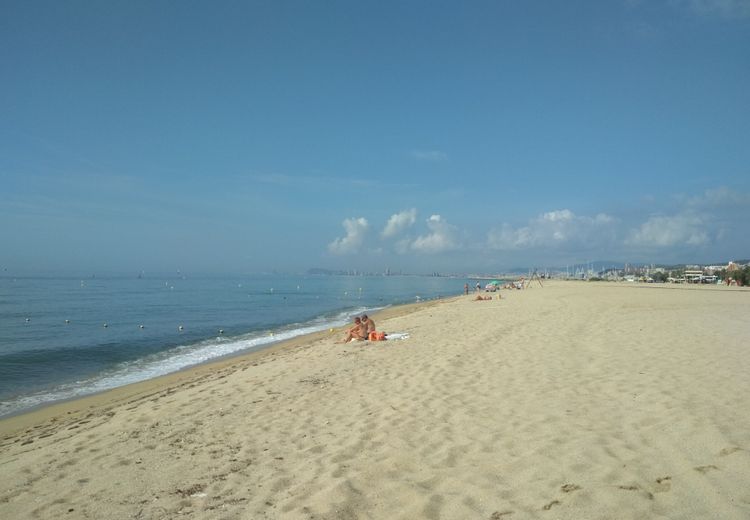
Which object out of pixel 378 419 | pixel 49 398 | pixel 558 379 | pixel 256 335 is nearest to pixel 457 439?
pixel 378 419

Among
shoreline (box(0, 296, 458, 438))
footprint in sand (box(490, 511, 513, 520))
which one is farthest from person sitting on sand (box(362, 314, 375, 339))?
footprint in sand (box(490, 511, 513, 520))

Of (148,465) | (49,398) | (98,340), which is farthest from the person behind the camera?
(98,340)

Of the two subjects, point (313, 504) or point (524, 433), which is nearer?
point (313, 504)

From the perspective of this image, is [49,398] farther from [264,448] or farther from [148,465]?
[264,448]

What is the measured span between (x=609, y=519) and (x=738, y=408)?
3865mm

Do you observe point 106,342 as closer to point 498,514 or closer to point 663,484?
point 498,514

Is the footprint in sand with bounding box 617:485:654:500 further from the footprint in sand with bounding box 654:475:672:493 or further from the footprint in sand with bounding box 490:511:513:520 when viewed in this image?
the footprint in sand with bounding box 490:511:513:520

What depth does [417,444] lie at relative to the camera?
199 inches

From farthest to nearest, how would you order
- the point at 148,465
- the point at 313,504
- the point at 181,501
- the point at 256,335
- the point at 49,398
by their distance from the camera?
the point at 256,335
the point at 49,398
the point at 148,465
the point at 181,501
the point at 313,504

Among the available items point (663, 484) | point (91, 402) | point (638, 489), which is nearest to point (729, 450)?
point (663, 484)

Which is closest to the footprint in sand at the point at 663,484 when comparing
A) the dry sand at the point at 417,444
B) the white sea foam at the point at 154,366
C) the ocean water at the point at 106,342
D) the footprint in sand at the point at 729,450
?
the dry sand at the point at 417,444

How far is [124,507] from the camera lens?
4.05 m

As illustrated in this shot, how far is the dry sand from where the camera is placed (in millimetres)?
3738

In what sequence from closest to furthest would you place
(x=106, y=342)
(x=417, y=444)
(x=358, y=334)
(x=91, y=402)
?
1. (x=417, y=444)
2. (x=91, y=402)
3. (x=358, y=334)
4. (x=106, y=342)
